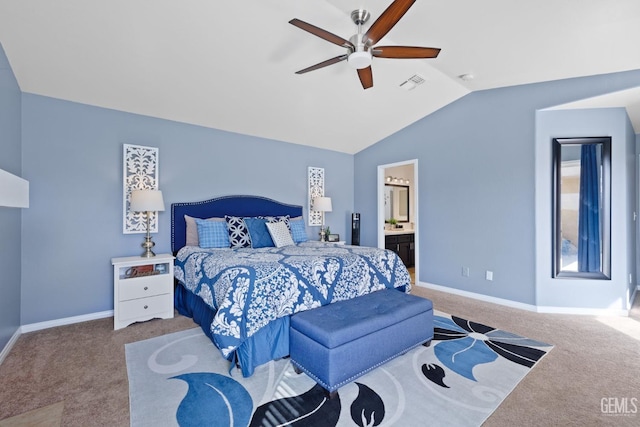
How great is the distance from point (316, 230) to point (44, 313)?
384 cm

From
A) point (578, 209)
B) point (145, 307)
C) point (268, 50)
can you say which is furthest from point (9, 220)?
point (578, 209)

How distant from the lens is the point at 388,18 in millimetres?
1962

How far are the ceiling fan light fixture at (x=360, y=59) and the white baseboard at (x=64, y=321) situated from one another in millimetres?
3810

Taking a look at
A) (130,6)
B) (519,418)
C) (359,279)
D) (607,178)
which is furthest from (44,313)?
(607,178)

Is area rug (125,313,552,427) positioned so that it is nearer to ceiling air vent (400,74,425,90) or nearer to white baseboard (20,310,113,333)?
white baseboard (20,310,113,333)

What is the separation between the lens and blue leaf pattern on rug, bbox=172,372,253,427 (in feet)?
5.71

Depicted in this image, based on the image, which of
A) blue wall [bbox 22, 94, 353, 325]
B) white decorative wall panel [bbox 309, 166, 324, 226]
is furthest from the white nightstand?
white decorative wall panel [bbox 309, 166, 324, 226]

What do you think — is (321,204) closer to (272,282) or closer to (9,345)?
(272,282)

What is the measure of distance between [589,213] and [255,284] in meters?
4.04

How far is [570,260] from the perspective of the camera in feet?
11.9

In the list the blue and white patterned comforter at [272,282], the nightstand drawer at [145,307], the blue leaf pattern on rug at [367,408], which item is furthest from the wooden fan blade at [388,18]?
the nightstand drawer at [145,307]

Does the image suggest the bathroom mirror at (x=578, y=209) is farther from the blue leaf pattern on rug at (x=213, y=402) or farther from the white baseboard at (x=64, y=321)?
the white baseboard at (x=64, y=321)

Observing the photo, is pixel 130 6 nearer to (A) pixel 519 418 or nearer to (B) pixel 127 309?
(B) pixel 127 309

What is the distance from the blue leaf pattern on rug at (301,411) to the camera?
173 centimetres
